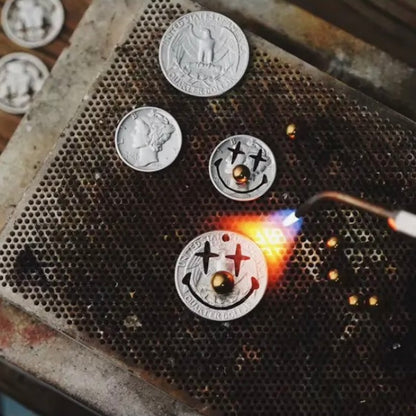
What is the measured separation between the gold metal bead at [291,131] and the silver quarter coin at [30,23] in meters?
1.23

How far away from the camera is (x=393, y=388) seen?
2775 millimetres

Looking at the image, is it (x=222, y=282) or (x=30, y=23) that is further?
(x=30, y=23)

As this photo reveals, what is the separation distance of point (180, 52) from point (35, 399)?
5.90 ft

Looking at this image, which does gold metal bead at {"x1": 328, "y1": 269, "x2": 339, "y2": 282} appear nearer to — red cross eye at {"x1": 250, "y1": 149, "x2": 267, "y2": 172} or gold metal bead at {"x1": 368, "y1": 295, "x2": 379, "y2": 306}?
gold metal bead at {"x1": 368, "y1": 295, "x2": 379, "y2": 306}

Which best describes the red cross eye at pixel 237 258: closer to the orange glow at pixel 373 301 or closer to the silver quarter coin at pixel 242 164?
the silver quarter coin at pixel 242 164

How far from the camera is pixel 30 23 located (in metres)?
3.16

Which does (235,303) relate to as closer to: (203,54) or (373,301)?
(373,301)

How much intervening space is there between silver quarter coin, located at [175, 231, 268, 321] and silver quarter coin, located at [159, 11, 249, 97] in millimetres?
675

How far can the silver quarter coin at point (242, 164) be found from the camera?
9.12 feet

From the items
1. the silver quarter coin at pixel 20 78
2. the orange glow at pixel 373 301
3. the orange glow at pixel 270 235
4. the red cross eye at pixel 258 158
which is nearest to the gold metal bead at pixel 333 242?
the orange glow at pixel 270 235

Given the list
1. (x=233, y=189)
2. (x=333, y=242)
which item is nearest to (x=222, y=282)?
(x=233, y=189)

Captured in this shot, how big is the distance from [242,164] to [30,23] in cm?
129

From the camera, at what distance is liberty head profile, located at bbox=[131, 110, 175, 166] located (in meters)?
2.79

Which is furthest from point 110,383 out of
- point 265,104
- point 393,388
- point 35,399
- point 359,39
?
point 359,39
